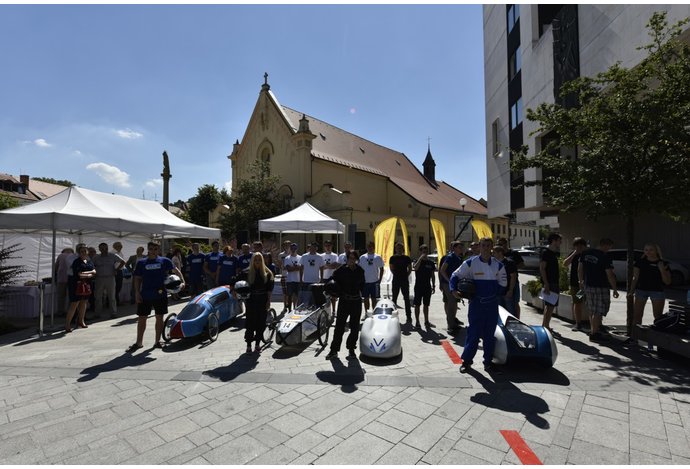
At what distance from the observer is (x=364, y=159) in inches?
1549

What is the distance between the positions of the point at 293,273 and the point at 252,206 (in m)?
20.4

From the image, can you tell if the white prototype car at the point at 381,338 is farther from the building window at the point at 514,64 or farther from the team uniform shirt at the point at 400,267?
the building window at the point at 514,64

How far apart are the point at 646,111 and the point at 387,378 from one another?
6.33 m

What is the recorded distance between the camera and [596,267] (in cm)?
672

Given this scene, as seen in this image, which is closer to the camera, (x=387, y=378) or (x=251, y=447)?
(x=251, y=447)

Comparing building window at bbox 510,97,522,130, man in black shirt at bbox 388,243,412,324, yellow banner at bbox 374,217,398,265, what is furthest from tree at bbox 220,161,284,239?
man in black shirt at bbox 388,243,412,324

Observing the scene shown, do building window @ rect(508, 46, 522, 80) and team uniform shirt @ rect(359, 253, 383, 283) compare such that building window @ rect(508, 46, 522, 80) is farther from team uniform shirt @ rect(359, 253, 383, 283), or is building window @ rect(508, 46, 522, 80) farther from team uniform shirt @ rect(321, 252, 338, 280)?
team uniform shirt @ rect(321, 252, 338, 280)

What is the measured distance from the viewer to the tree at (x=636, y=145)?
6160 millimetres

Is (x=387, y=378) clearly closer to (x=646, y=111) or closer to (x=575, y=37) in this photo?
(x=646, y=111)

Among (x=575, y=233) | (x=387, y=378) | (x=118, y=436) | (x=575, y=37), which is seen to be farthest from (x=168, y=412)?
(x=575, y=233)

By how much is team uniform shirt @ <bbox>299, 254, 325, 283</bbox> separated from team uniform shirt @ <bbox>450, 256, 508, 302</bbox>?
14.8ft

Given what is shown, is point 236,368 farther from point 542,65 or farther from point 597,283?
point 542,65

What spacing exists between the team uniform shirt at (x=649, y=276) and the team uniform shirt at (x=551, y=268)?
4.33 feet

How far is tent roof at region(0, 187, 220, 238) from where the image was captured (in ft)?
27.2
